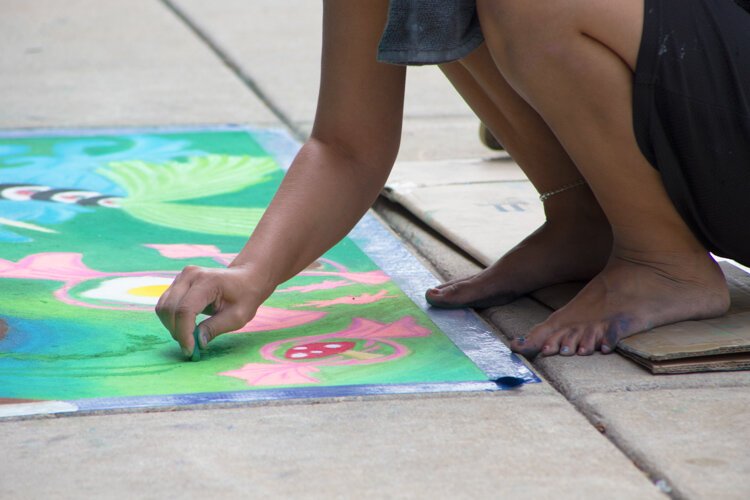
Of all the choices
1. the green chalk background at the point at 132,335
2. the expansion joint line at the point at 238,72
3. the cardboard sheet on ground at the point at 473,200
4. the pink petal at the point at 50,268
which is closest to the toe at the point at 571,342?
the green chalk background at the point at 132,335

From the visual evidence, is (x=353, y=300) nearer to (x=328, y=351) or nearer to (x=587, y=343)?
(x=328, y=351)

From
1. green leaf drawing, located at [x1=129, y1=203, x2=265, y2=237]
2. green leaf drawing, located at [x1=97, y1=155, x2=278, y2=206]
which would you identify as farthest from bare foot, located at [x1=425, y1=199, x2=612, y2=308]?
green leaf drawing, located at [x1=97, y1=155, x2=278, y2=206]

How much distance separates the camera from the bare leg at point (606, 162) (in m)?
1.58

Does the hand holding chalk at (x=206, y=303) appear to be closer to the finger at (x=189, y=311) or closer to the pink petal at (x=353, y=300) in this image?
the finger at (x=189, y=311)

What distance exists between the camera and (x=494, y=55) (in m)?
1.67

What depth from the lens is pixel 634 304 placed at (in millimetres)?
1681

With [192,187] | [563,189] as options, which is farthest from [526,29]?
[192,187]

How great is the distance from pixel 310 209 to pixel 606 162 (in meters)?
0.45

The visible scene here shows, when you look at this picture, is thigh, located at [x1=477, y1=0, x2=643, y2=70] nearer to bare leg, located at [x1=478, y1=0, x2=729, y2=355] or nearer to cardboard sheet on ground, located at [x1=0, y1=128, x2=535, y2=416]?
bare leg, located at [x1=478, y1=0, x2=729, y2=355]

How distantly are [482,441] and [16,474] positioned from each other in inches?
20.6

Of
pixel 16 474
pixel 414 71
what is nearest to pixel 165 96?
pixel 414 71

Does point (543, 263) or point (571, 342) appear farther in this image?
point (543, 263)

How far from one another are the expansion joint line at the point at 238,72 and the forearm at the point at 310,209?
4.27ft

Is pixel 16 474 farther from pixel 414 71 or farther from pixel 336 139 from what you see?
pixel 414 71
